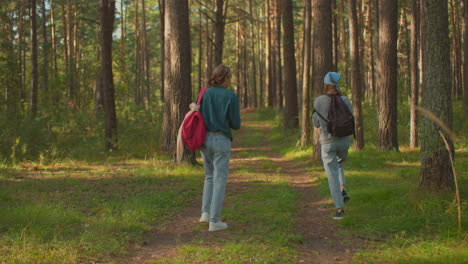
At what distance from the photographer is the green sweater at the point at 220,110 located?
5871 millimetres

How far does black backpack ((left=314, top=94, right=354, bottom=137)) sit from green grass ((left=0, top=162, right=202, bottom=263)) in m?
2.81

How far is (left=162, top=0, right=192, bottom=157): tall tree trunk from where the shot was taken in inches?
460

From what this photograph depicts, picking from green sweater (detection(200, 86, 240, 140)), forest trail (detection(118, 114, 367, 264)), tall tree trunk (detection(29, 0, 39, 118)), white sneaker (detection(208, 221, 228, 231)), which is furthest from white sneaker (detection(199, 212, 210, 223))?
tall tree trunk (detection(29, 0, 39, 118))

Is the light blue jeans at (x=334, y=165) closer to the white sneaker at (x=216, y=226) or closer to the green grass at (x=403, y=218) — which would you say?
→ the green grass at (x=403, y=218)

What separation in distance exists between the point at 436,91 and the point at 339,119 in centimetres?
153

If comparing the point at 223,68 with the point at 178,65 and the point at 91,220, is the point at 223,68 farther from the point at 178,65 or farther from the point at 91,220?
the point at 178,65

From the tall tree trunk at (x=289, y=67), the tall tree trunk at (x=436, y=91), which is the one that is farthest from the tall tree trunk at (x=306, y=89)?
the tall tree trunk at (x=436, y=91)

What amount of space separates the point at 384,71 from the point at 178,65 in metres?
6.07

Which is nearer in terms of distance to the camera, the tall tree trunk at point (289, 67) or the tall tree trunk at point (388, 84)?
the tall tree trunk at point (388, 84)

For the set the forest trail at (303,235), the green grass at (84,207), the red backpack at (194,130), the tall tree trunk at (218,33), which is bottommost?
the forest trail at (303,235)

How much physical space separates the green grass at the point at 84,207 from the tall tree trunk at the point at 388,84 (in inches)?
234

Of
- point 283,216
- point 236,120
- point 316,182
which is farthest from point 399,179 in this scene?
point 236,120

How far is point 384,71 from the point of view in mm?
13242

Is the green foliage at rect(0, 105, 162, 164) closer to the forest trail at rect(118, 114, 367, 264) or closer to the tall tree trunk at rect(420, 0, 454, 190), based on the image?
the forest trail at rect(118, 114, 367, 264)
